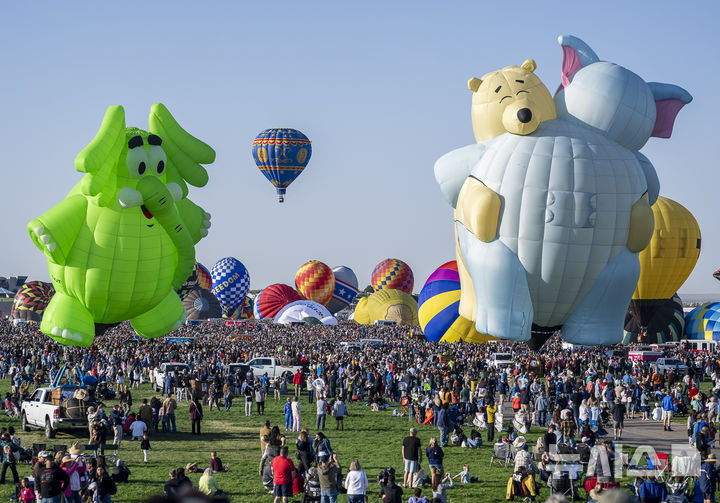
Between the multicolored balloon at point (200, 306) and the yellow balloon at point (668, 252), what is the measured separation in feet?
126

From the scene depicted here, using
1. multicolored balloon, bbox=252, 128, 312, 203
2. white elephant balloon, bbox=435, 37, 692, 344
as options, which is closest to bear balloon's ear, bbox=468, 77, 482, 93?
white elephant balloon, bbox=435, 37, 692, 344

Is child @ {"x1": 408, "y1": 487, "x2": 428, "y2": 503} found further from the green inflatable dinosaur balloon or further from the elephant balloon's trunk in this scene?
the elephant balloon's trunk

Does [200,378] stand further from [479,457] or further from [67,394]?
[479,457]

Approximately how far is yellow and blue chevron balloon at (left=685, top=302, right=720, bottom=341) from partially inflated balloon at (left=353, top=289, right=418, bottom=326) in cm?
2406

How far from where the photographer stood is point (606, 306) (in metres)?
23.6

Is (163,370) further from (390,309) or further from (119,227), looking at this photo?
(390,309)

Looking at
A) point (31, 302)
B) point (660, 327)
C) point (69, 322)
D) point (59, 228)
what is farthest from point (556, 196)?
point (31, 302)

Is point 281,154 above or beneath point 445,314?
above

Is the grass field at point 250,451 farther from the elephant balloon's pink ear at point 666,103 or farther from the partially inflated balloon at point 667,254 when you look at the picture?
the partially inflated balloon at point 667,254

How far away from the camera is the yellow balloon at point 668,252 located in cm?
3828

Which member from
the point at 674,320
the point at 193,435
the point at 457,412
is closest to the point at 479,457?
the point at 457,412

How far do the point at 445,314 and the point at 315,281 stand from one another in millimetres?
42912

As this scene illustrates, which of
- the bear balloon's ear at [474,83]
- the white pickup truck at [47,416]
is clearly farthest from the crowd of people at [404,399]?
the bear balloon's ear at [474,83]

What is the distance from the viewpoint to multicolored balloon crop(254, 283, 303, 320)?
244 feet
